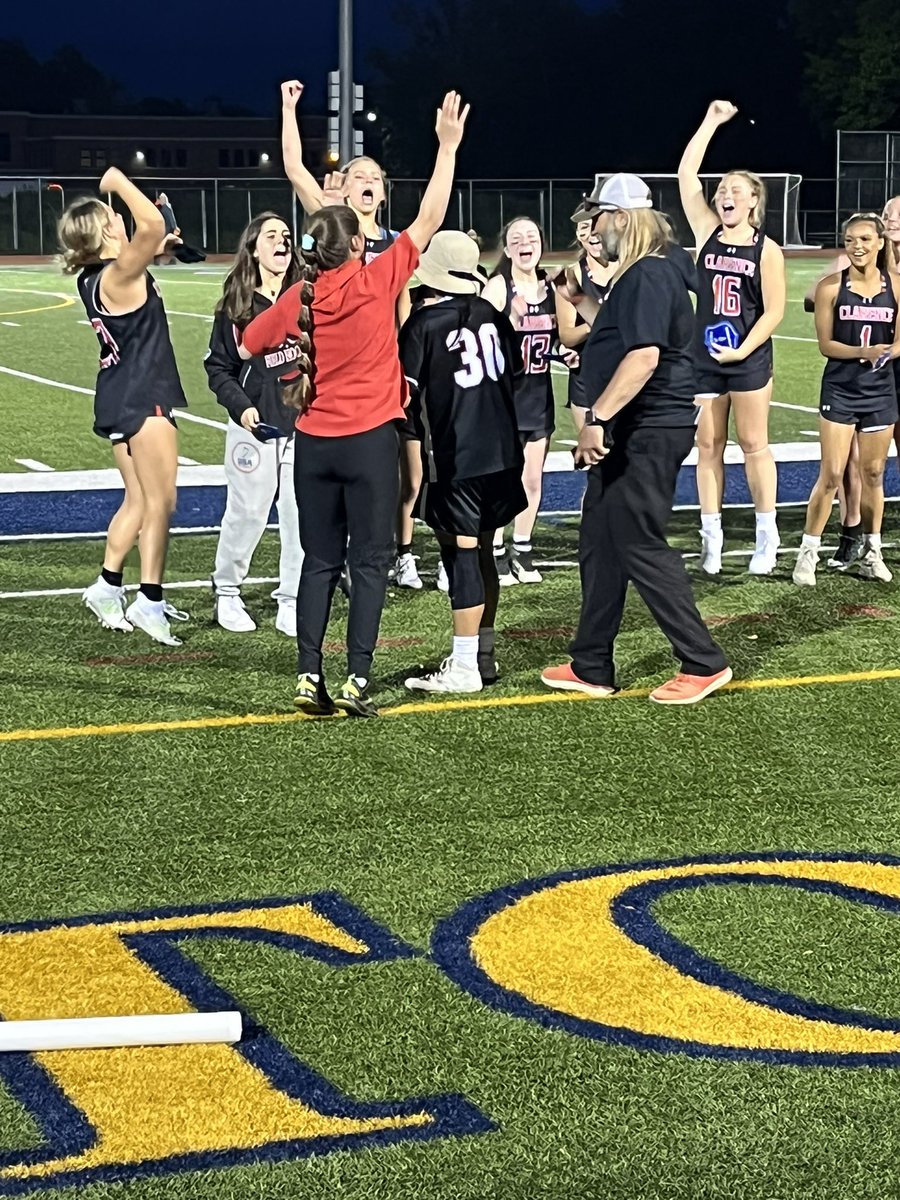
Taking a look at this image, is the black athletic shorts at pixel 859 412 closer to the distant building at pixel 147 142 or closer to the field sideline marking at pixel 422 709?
the field sideline marking at pixel 422 709

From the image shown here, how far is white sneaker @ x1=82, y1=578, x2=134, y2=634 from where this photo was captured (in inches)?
360

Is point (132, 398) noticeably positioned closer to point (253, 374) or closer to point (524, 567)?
point (253, 374)

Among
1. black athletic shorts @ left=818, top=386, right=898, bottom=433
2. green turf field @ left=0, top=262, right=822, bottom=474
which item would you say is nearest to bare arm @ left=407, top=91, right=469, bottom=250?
black athletic shorts @ left=818, top=386, right=898, bottom=433

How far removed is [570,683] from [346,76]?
13.1 metres

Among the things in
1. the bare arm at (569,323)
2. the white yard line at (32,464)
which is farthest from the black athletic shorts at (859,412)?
the white yard line at (32,464)

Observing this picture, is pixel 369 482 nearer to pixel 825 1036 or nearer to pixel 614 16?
pixel 825 1036

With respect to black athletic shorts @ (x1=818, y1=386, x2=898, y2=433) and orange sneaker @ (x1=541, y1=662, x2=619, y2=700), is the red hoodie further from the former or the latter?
black athletic shorts @ (x1=818, y1=386, x2=898, y2=433)

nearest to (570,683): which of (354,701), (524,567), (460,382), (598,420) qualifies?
(354,701)

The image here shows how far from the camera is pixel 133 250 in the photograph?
8.52 m

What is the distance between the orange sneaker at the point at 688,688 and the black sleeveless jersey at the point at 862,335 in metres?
2.88

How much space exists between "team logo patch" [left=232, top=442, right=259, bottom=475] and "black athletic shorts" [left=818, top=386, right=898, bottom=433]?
3.15 metres

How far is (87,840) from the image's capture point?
604 cm

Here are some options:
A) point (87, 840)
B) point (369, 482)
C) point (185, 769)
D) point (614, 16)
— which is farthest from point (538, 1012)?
point (614, 16)

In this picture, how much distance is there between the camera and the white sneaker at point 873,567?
34.0 feet
